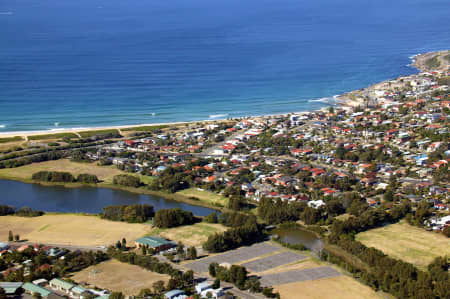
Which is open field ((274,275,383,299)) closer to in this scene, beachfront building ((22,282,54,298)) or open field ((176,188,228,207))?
beachfront building ((22,282,54,298))

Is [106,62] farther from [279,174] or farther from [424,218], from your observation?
[424,218]

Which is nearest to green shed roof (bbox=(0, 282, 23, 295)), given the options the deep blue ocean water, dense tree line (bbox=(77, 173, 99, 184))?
dense tree line (bbox=(77, 173, 99, 184))

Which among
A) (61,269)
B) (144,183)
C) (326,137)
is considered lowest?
(61,269)

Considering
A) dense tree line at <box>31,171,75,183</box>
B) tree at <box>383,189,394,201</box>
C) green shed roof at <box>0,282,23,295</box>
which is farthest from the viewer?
dense tree line at <box>31,171,75,183</box>

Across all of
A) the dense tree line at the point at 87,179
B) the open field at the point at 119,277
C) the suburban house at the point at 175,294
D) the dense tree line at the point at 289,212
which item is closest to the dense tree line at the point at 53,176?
the dense tree line at the point at 87,179

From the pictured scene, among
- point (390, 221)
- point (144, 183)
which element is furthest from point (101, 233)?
point (390, 221)

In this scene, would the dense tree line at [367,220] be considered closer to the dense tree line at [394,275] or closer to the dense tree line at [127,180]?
the dense tree line at [394,275]
